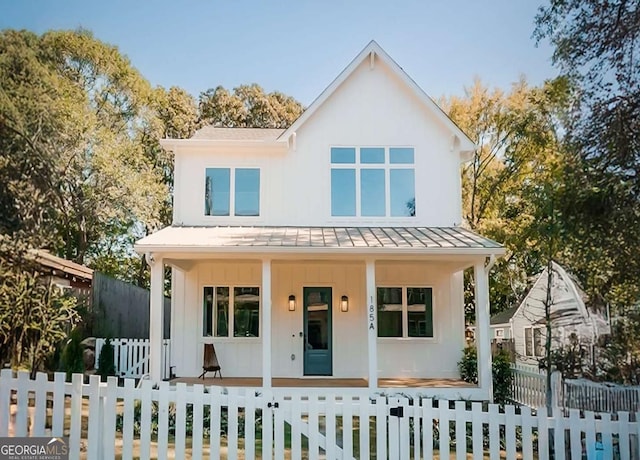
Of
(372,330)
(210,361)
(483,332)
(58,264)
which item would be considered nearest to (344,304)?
(372,330)

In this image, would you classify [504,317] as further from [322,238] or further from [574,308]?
[322,238]

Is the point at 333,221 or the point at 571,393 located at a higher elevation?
the point at 333,221

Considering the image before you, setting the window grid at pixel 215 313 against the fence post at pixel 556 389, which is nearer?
the fence post at pixel 556 389

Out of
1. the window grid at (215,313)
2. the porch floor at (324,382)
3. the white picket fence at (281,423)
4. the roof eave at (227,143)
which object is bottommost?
the porch floor at (324,382)

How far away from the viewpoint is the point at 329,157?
40.7 feet

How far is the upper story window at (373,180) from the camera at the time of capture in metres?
12.3

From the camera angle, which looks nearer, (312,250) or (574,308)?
(312,250)

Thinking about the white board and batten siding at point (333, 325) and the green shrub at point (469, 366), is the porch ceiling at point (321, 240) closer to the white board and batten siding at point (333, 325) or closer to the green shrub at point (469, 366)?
the white board and batten siding at point (333, 325)

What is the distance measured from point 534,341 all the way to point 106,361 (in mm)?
12368

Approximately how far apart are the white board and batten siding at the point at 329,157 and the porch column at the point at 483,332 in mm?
2349

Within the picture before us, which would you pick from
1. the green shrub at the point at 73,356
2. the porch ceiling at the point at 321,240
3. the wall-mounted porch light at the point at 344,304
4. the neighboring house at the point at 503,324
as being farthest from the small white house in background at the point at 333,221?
the neighboring house at the point at 503,324

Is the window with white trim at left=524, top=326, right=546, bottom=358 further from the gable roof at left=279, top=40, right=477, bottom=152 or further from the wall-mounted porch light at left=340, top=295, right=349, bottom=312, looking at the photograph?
Answer: the gable roof at left=279, top=40, right=477, bottom=152

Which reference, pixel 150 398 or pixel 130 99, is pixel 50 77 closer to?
pixel 130 99

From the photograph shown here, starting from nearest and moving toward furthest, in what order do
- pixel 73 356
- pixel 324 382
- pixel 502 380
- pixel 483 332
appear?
A: pixel 483 332, pixel 73 356, pixel 502 380, pixel 324 382
